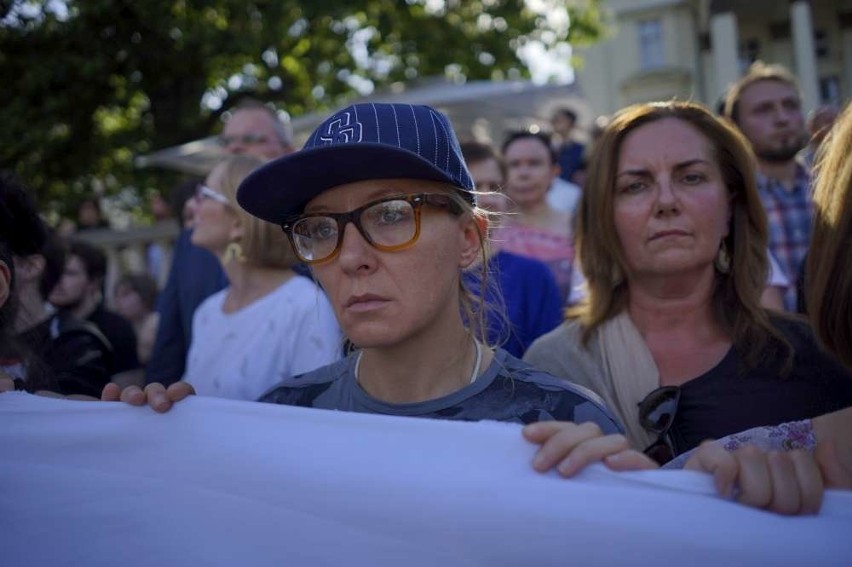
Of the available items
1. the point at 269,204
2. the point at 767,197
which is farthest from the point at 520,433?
the point at 767,197

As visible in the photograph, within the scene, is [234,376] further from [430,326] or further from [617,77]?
[617,77]

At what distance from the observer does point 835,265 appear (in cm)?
153

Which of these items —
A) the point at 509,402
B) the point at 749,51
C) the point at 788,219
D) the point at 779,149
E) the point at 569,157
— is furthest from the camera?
the point at 749,51

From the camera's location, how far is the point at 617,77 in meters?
28.2

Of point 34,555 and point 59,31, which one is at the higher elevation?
point 59,31

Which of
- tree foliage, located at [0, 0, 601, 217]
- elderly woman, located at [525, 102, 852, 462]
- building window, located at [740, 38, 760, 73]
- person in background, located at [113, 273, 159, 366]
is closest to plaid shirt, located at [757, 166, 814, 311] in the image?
elderly woman, located at [525, 102, 852, 462]

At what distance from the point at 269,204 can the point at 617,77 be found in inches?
1087

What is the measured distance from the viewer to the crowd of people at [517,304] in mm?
1716

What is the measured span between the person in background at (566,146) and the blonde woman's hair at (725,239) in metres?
5.81

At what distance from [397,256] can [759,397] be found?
1.11 metres

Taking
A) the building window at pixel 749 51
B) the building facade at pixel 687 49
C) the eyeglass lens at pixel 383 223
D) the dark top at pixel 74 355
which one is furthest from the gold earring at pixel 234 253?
the building window at pixel 749 51

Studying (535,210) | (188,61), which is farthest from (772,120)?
(188,61)

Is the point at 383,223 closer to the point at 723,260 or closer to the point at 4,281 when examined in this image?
the point at 4,281

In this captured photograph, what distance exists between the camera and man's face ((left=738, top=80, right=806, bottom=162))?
4656mm
